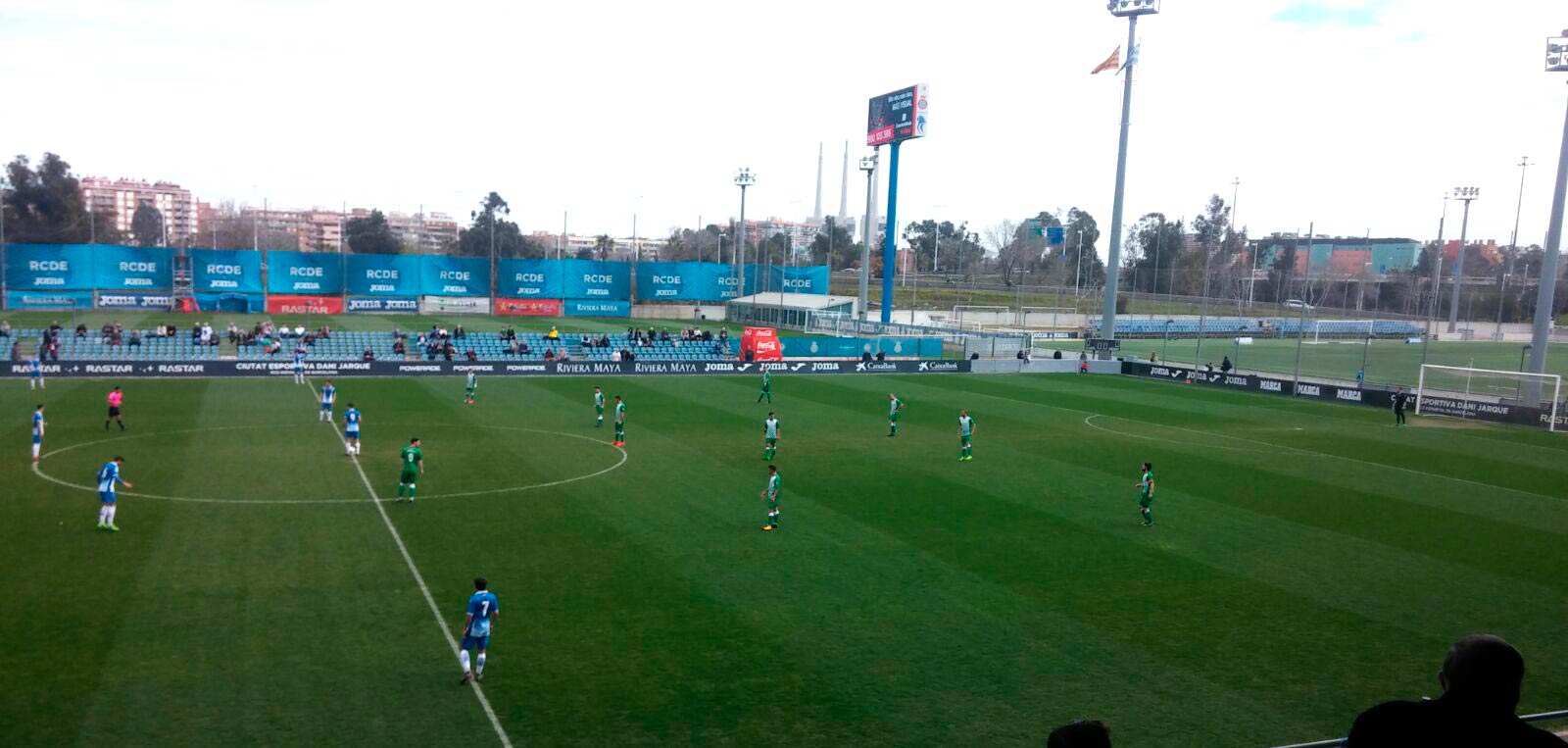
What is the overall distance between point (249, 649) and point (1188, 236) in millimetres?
146943

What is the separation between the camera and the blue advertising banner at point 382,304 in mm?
79312

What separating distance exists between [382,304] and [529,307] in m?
11.7

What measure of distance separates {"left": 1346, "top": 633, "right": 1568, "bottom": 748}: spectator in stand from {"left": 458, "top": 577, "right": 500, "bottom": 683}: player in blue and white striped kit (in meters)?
10.6

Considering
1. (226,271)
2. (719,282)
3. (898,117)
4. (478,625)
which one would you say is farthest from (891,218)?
(478,625)

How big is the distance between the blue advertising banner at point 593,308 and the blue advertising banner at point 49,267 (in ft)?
113

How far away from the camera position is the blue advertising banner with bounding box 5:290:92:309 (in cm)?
6775

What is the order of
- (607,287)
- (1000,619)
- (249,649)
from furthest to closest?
(607,287), (1000,619), (249,649)

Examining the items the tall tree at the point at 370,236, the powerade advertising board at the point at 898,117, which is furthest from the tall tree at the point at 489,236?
the powerade advertising board at the point at 898,117

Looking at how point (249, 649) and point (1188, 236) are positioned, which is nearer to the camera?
point (249, 649)

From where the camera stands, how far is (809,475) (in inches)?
1005

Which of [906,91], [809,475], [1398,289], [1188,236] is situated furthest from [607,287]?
[1188,236]

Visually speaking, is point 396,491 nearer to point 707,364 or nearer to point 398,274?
point 707,364

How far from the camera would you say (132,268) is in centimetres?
7062

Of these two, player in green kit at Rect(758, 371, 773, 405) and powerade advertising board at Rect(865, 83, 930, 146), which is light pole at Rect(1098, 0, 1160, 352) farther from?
player in green kit at Rect(758, 371, 773, 405)
